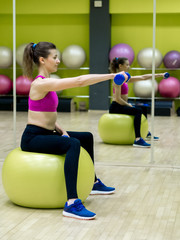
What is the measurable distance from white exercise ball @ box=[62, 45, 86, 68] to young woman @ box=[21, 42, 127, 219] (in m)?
6.17

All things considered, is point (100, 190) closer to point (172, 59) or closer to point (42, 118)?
point (42, 118)

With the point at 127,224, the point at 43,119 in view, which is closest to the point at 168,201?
the point at 127,224

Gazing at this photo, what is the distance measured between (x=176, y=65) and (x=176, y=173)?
4.97 m

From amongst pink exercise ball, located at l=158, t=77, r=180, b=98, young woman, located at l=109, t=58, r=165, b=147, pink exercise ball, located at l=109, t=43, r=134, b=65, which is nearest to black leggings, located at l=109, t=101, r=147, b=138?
young woman, located at l=109, t=58, r=165, b=147

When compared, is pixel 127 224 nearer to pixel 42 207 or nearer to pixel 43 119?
pixel 42 207

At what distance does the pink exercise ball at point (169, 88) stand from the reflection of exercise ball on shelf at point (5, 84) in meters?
3.09

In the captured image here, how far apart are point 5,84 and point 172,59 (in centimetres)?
334

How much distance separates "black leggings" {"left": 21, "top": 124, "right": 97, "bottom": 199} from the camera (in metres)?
2.59

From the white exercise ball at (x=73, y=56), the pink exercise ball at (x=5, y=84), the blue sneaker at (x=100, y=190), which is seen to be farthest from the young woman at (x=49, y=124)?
the pink exercise ball at (x=5, y=84)

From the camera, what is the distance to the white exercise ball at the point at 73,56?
9000 millimetres

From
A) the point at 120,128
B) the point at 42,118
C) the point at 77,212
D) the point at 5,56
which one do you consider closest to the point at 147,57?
the point at 5,56

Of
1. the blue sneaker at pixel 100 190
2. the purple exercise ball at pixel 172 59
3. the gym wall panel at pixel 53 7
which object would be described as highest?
the gym wall panel at pixel 53 7

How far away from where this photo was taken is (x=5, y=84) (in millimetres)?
9117

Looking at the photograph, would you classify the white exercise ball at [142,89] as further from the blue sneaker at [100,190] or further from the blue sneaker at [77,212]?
the blue sneaker at [77,212]
